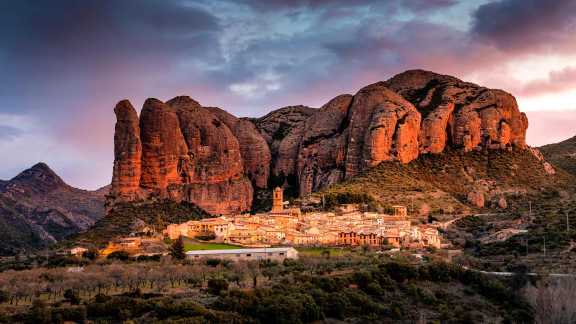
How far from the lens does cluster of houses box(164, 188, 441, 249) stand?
82312mm

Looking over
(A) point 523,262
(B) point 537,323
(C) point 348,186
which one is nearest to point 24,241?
(C) point 348,186

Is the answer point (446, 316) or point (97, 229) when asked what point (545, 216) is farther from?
point (97, 229)

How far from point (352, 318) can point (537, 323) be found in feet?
35.8

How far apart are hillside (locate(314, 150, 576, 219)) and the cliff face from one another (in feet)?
10.1

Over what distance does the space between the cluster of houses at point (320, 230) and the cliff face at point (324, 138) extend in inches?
1218

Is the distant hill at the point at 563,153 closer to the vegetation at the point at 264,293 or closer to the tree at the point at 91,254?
the vegetation at the point at 264,293

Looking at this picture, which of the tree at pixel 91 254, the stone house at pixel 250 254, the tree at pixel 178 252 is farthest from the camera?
the tree at pixel 91 254

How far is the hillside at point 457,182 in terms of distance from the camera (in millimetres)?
108750

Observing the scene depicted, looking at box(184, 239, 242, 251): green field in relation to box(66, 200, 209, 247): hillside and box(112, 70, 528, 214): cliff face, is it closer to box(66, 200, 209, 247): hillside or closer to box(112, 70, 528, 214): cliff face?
box(66, 200, 209, 247): hillside

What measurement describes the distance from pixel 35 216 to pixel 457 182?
96836 mm

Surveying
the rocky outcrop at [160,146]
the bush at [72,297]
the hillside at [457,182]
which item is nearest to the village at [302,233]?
the hillside at [457,182]

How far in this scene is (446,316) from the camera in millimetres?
48312

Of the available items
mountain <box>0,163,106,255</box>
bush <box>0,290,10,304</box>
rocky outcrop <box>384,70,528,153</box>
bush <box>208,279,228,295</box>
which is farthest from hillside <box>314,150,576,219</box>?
bush <box>0,290,10,304</box>

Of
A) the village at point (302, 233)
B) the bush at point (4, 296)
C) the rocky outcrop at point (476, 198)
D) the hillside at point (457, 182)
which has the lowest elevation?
the bush at point (4, 296)
